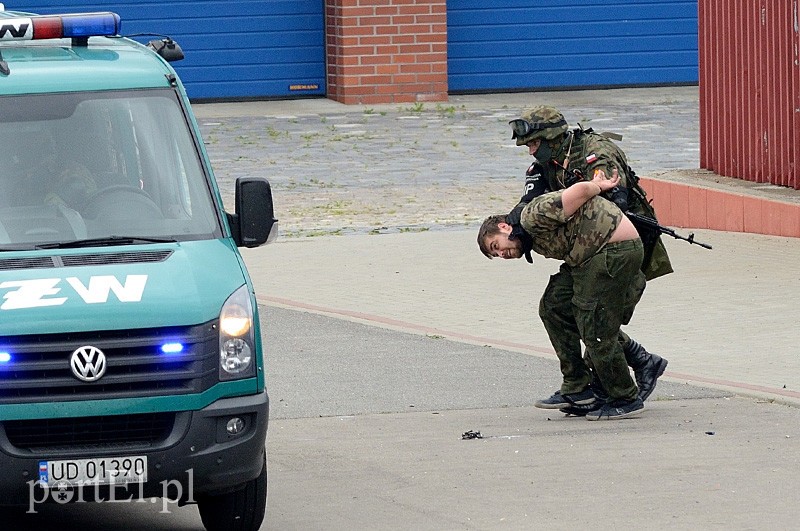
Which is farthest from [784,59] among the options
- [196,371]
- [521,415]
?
[196,371]

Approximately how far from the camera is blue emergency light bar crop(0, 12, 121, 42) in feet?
23.7

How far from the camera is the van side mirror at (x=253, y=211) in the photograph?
6.85 metres

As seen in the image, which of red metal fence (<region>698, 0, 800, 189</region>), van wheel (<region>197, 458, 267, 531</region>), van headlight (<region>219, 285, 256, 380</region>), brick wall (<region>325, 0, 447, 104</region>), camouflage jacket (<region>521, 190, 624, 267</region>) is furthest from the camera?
brick wall (<region>325, 0, 447, 104</region>)

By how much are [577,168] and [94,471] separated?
3.43 metres

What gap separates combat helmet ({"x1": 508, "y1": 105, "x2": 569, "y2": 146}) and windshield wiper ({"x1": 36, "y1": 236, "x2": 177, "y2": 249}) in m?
2.41

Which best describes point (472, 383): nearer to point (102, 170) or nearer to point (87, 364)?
point (102, 170)

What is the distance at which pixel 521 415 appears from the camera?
29.1ft

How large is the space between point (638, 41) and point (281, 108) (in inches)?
236

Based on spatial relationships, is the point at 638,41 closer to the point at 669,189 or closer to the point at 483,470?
the point at 669,189

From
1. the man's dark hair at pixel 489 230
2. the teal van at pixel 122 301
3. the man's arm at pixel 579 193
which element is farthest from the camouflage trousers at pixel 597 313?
the teal van at pixel 122 301

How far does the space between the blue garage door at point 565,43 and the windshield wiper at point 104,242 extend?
64.9 feet

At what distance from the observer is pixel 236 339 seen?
20.5 feet

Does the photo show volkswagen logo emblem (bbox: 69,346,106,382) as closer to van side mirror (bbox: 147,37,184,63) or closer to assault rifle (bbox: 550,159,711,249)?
van side mirror (bbox: 147,37,184,63)

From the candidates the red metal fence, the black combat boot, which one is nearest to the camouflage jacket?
the black combat boot
